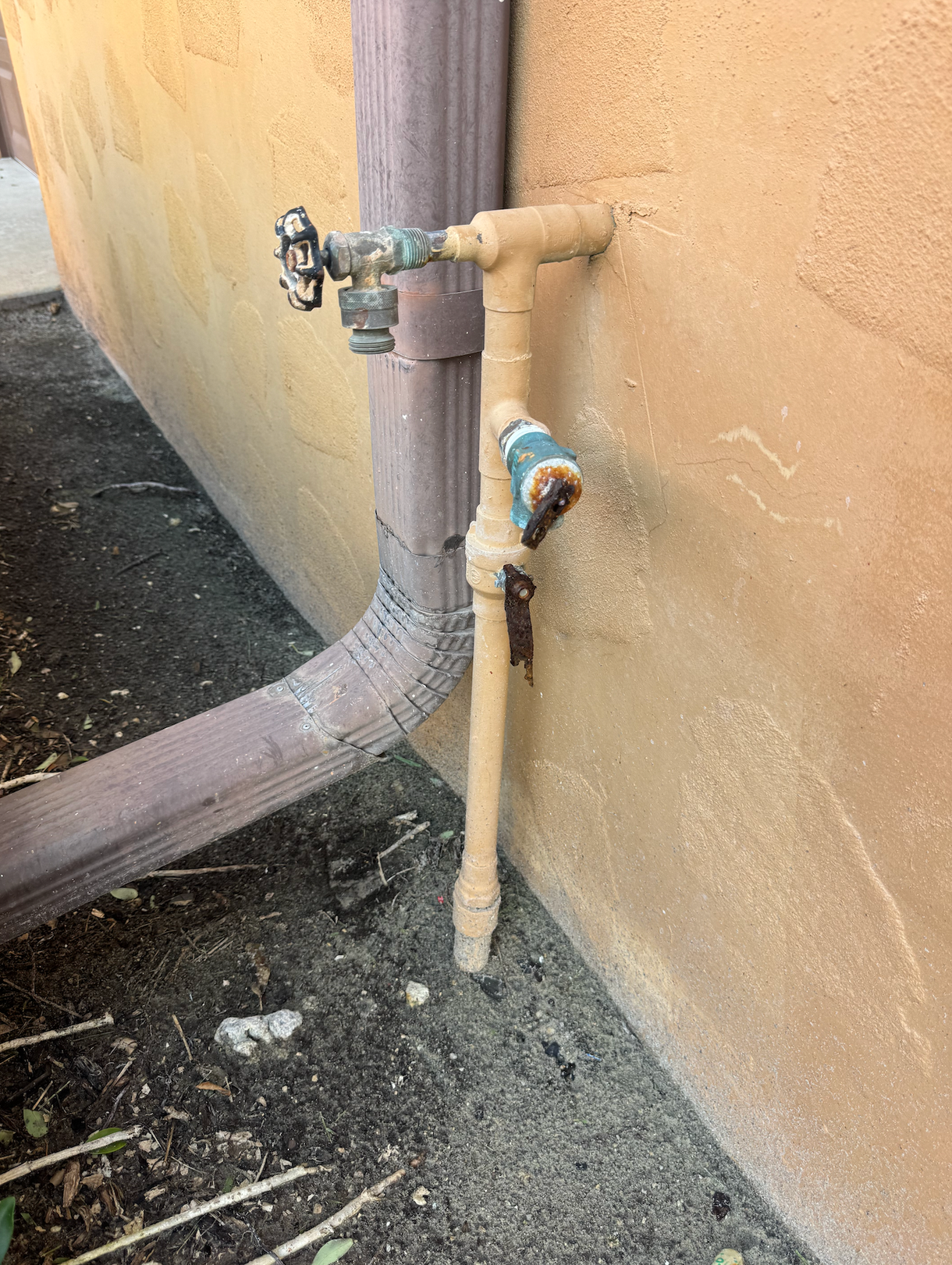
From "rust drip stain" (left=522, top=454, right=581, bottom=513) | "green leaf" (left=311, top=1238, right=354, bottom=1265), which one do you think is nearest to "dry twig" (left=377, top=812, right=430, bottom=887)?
"green leaf" (left=311, top=1238, right=354, bottom=1265)

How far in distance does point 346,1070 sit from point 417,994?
0.68ft

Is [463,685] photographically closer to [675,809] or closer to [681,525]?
[675,809]

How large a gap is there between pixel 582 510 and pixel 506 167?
0.57 metres

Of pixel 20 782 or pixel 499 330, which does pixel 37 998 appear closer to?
pixel 20 782

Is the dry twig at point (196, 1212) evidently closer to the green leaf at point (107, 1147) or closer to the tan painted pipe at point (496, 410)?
the green leaf at point (107, 1147)

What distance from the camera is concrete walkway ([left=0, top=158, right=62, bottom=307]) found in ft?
17.3

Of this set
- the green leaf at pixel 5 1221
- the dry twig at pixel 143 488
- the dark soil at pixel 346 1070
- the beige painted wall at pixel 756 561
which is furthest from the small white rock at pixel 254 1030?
the dry twig at pixel 143 488

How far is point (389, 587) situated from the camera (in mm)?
1951

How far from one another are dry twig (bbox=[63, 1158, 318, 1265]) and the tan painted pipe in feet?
2.02

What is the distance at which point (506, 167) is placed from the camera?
5.12ft

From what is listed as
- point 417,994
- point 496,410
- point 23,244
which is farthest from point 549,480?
point 23,244

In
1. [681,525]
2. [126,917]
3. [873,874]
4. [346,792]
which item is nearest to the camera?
[873,874]

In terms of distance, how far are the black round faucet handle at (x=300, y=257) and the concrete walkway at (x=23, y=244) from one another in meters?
4.74

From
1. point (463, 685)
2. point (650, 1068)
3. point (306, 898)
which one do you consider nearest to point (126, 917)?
point (306, 898)
